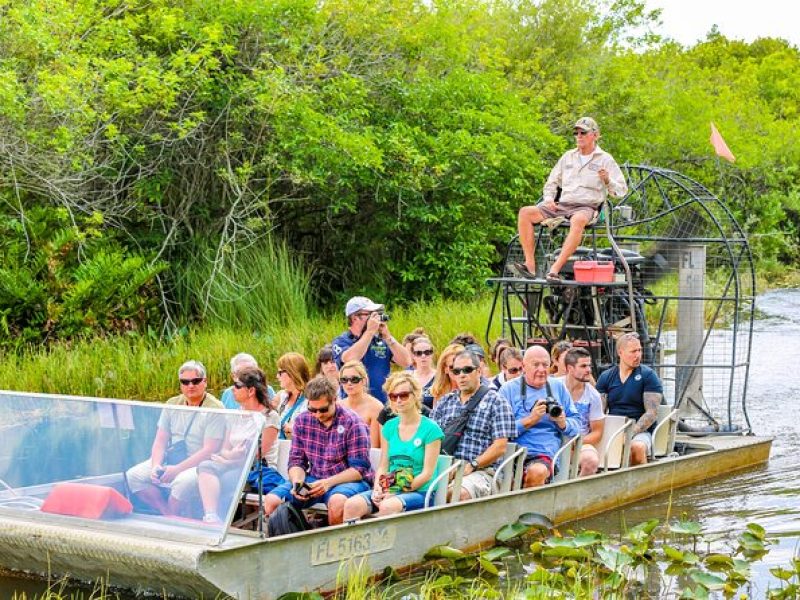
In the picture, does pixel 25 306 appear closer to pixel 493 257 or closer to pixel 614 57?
pixel 493 257

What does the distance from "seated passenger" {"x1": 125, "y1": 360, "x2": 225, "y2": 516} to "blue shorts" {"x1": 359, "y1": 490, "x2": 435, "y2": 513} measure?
1.19 metres

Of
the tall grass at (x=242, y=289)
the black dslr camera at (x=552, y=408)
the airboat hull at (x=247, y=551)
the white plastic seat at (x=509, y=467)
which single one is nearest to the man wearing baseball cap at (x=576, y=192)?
the black dslr camera at (x=552, y=408)

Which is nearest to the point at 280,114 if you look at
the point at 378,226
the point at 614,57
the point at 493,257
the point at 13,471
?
the point at 378,226

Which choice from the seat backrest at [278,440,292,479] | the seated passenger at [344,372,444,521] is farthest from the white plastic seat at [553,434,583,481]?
the seat backrest at [278,440,292,479]

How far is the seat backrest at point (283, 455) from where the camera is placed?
951cm

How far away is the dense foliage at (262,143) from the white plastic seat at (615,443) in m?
7.53

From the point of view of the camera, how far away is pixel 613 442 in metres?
11.4

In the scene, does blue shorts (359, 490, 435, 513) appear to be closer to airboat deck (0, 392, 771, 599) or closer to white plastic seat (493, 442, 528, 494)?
airboat deck (0, 392, 771, 599)

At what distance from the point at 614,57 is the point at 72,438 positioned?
24256 mm

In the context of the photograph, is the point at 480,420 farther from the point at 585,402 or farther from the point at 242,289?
the point at 242,289

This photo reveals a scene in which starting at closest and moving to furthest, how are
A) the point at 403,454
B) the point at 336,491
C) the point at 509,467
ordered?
the point at 336,491 → the point at 403,454 → the point at 509,467

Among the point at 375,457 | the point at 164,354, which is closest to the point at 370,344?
the point at 375,457

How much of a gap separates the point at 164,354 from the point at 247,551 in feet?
31.9

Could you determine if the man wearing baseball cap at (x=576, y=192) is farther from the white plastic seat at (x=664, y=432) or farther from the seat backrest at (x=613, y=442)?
the seat backrest at (x=613, y=442)
